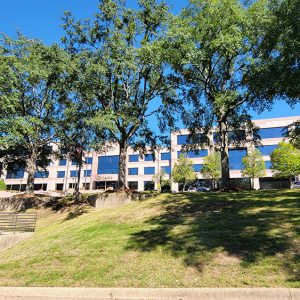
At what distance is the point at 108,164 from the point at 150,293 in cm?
7579

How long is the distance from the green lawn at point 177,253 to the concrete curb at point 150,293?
1.02 ft

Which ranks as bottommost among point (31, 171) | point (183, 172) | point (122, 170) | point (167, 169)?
point (122, 170)

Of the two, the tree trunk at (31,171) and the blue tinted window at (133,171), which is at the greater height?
the blue tinted window at (133,171)

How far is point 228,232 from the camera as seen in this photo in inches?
339

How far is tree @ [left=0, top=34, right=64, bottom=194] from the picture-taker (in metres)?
21.2

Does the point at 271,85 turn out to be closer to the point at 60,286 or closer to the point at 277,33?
the point at 277,33

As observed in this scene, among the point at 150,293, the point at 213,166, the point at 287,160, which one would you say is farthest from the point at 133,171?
the point at 150,293

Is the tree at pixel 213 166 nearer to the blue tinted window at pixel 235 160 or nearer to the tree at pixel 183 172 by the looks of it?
the tree at pixel 183 172

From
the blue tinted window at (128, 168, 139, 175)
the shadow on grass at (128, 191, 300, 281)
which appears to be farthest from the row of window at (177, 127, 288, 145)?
the blue tinted window at (128, 168, 139, 175)

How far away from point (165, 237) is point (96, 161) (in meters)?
74.0

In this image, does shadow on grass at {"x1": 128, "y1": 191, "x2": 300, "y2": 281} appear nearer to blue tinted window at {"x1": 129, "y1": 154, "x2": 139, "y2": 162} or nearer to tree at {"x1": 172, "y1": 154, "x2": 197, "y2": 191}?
tree at {"x1": 172, "y1": 154, "x2": 197, "y2": 191}

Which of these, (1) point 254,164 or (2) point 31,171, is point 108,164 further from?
(2) point 31,171

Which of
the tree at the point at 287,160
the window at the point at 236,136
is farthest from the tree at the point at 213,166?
the window at the point at 236,136

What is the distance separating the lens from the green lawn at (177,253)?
20.2 ft
